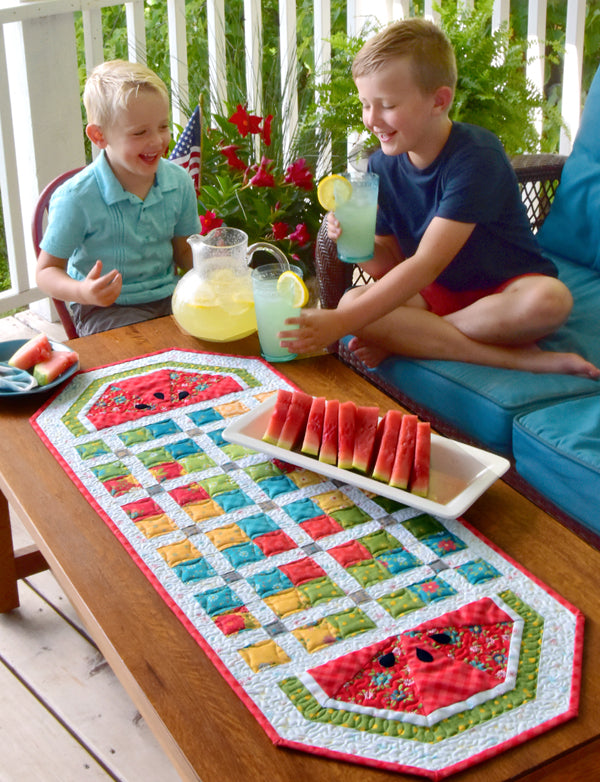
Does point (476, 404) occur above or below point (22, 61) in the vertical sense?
below

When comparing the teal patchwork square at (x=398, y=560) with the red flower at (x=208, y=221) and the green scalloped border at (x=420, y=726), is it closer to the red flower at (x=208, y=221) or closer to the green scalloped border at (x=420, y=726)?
the green scalloped border at (x=420, y=726)

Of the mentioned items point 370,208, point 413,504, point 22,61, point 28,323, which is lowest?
point 28,323

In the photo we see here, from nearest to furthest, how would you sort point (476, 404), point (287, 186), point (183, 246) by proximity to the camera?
point (476, 404) < point (183, 246) < point (287, 186)

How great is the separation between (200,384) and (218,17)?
6.64 ft

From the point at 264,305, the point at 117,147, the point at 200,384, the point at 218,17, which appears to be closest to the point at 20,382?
the point at 200,384

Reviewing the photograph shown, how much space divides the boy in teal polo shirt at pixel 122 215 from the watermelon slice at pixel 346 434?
680 millimetres

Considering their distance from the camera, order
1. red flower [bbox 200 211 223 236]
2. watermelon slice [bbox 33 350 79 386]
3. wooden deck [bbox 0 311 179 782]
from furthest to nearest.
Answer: red flower [bbox 200 211 223 236] < watermelon slice [bbox 33 350 79 386] < wooden deck [bbox 0 311 179 782]

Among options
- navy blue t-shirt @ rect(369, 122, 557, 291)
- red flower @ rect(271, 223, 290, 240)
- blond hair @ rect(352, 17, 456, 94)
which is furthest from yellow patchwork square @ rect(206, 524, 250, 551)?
red flower @ rect(271, 223, 290, 240)

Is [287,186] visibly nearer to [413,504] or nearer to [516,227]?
[516,227]

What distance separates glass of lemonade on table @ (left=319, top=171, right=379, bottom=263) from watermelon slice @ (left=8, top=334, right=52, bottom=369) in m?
0.66

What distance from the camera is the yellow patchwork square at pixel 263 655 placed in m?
1.18

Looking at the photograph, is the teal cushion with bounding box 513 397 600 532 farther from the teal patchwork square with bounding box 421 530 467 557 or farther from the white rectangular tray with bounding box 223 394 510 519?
the teal patchwork square with bounding box 421 530 467 557

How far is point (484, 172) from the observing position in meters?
2.13

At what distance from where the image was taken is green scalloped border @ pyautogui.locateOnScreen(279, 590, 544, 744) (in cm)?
109
